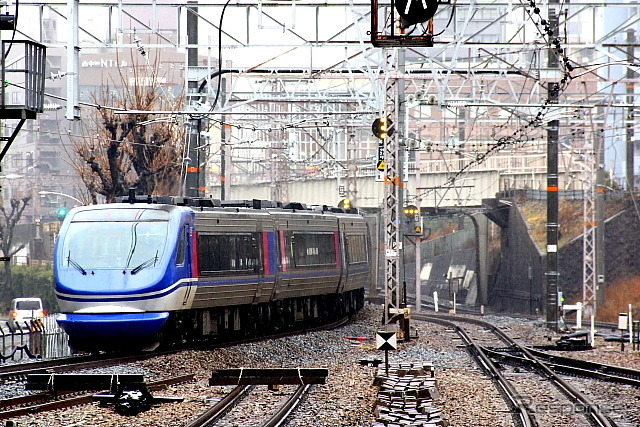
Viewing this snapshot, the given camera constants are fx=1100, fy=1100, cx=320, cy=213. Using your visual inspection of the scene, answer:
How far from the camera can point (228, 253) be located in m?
22.0

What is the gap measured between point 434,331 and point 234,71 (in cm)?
829

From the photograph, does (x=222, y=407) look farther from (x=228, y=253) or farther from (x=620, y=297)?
(x=620, y=297)

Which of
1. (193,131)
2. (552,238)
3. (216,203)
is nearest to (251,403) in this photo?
(216,203)

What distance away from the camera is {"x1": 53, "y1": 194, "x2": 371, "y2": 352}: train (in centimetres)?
1883

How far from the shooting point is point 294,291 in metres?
25.9

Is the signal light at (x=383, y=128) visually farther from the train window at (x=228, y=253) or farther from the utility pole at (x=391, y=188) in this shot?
the train window at (x=228, y=253)

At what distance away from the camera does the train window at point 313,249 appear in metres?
25.9

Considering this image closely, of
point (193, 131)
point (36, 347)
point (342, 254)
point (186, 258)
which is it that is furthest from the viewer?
point (342, 254)

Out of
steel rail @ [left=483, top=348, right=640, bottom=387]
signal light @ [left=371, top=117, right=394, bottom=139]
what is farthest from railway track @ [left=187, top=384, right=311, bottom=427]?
→ signal light @ [left=371, top=117, right=394, bottom=139]

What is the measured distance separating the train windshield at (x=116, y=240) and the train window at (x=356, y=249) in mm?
11350

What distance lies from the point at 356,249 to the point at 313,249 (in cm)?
468

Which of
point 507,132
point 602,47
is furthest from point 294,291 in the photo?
point 507,132

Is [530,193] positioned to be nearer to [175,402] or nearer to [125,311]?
[125,311]

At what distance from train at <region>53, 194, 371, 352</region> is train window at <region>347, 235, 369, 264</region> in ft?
11.7
